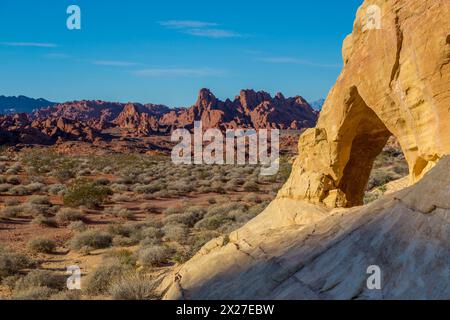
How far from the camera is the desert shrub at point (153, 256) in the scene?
34.9 ft

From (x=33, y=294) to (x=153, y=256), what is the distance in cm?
326

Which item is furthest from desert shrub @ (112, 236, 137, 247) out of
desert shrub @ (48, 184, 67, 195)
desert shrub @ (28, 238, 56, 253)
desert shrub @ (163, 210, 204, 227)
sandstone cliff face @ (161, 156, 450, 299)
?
desert shrub @ (48, 184, 67, 195)

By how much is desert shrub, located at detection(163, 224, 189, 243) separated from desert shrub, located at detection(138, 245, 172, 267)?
2.06 m

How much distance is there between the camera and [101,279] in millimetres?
8906

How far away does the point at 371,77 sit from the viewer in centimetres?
679

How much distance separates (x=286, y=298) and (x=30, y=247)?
1005 cm

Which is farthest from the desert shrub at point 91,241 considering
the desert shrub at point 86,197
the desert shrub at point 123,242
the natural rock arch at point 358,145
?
the natural rock arch at point 358,145

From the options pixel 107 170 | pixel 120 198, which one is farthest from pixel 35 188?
pixel 107 170

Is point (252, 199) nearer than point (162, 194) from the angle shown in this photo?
Yes

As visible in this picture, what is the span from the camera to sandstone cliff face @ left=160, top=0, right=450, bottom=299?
4.23 meters

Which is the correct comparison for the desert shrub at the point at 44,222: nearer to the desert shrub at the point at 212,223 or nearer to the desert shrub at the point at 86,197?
the desert shrub at the point at 86,197

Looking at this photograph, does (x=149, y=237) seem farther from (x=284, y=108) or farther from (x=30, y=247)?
(x=284, y=108)

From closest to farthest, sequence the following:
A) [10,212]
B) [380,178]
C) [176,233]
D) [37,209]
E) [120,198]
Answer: [176,233] → [10,212] → [37,209] → [120,198] → [380,178]

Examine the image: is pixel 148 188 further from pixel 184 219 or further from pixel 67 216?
pixel 184 219
